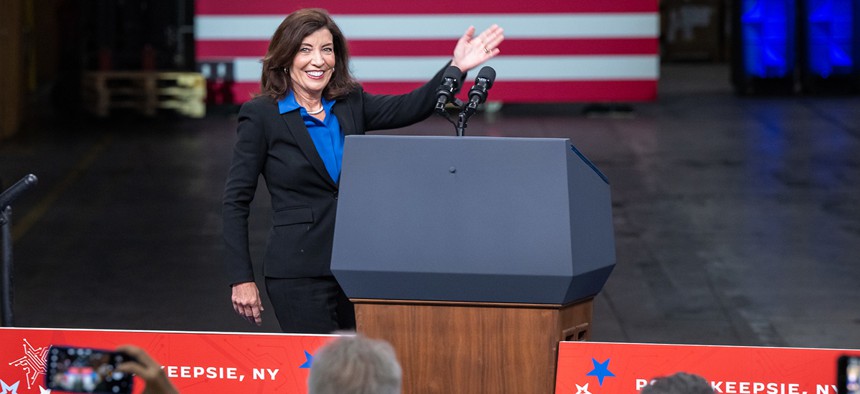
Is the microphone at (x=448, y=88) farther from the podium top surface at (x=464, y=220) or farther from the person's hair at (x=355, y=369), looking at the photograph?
the person's hair at (x=355, y=369)

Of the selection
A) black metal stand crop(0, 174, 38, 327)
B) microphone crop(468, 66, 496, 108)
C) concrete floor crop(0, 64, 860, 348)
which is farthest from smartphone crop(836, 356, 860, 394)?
concrete floor crop(0, 64, 860, 348)

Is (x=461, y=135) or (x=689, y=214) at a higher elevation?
(x=461, y=135)

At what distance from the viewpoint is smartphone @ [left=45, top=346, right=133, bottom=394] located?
139 inches

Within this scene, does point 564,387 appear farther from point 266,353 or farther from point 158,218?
point 158,218

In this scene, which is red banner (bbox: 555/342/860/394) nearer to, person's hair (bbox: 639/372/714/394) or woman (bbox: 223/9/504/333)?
woman (bbox: 223/9/504/333)

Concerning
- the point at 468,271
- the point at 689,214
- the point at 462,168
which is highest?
the point at 462,168

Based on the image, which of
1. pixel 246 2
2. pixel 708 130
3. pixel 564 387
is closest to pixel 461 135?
pixel 564 387

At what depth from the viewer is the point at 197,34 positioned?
18.8 m

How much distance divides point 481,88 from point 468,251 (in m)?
0.54

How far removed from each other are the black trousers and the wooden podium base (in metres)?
0.68

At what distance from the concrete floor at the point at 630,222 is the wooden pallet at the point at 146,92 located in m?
0.44

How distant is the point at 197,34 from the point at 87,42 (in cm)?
179

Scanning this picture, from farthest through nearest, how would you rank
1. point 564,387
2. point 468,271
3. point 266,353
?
point 266,353 < point 564,387 < point 468,271

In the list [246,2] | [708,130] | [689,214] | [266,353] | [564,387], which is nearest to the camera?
[564,387]
